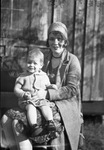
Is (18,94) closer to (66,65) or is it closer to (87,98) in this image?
(66,65)

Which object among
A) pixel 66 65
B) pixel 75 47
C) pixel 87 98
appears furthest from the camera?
pixel 87 98

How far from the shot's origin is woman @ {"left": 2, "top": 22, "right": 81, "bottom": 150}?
250cm

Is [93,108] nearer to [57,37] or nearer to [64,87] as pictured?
[64,87]

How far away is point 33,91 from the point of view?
2.40 metres

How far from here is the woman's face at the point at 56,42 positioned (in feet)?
8.39

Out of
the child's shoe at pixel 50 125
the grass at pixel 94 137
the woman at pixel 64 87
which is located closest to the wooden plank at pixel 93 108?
the grass at pixel 94 137

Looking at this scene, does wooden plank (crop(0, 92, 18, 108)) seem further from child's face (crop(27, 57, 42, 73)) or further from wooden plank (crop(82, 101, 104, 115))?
wooden plank (crop(82, 101, 104, 115))

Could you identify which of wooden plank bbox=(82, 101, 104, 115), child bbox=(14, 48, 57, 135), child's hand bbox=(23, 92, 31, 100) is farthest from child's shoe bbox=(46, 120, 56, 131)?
wooden plank bbox=(82, 101, 104, 115)

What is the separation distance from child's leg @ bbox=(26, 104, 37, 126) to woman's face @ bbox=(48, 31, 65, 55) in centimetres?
48

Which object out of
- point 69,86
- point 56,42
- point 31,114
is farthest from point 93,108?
point 31,114

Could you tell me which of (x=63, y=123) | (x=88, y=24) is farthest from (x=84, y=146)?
(x=88, y=24)

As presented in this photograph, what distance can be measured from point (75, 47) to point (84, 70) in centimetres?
29

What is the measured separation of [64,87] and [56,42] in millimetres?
337

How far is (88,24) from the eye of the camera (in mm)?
3242
